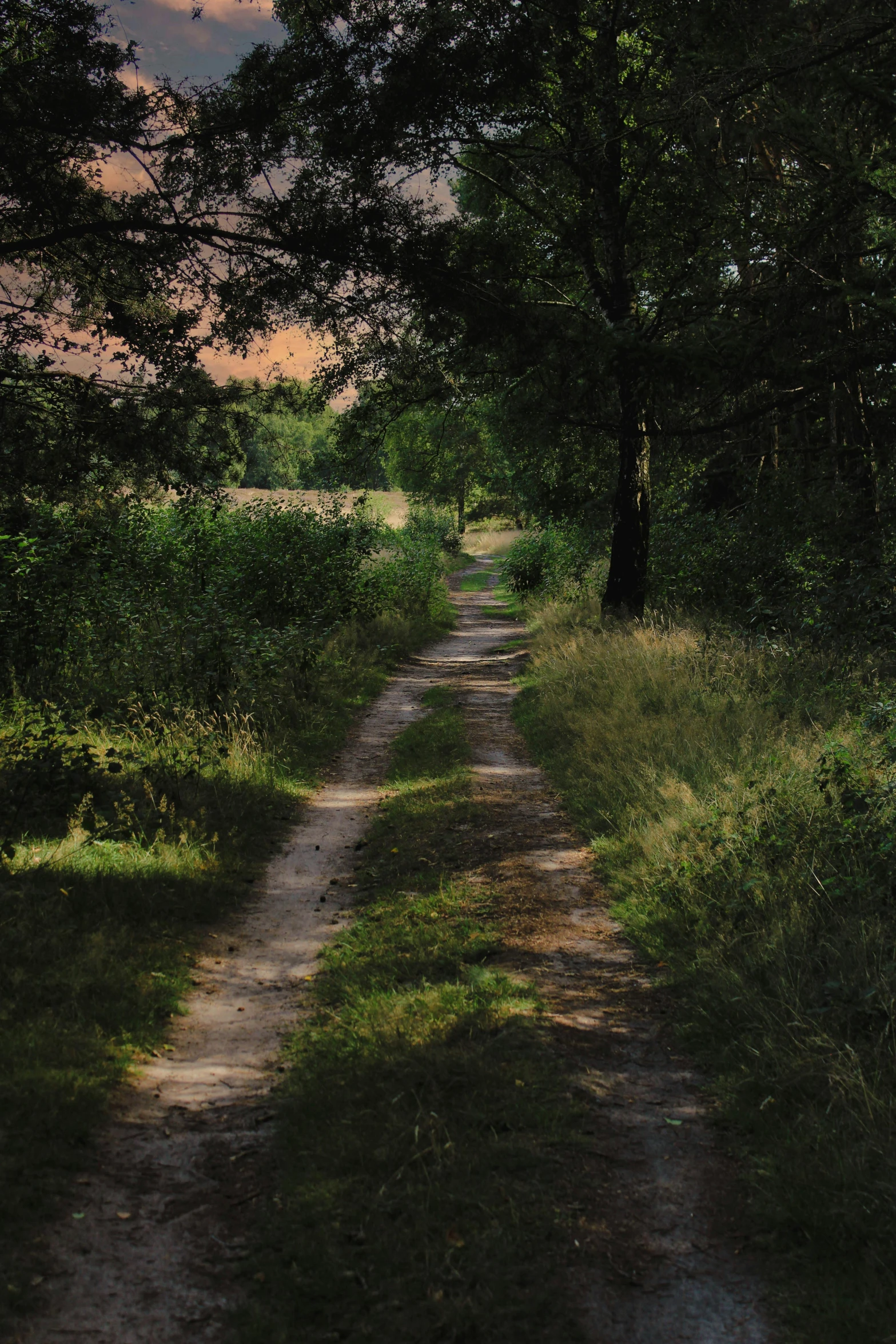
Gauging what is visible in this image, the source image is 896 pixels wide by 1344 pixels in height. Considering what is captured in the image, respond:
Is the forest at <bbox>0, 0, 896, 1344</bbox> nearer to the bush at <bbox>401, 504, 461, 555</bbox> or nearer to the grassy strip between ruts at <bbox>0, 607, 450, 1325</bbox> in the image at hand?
the grassy strip between ruts at <bbox>0, 607, 450, 1325</bbox>

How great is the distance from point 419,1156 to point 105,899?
3.05 m

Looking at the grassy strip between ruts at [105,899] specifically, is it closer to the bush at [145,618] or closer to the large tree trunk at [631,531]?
the bush at [145,618]

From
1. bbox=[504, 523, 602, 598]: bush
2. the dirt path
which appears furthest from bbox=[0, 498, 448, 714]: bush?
bbox=[504, 523, 602, 598]: bush

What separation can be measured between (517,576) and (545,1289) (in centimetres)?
2342

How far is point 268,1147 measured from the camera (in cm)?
354

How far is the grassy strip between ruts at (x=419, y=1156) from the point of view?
271cm

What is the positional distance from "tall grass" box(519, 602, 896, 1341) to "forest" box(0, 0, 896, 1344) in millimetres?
24

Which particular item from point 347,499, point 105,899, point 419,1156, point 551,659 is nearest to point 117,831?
point 105,899

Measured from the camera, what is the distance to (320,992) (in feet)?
→ 15.9

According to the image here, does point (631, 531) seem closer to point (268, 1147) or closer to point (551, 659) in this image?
point (551, 659)

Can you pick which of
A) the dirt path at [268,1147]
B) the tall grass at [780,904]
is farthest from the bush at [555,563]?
the dirt path at [268,1147]

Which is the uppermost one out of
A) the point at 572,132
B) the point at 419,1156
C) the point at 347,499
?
the point at 572,132

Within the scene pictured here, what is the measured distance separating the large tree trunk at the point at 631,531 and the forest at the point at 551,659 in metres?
1.33

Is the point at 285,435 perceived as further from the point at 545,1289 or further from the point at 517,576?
the point at 517,576
